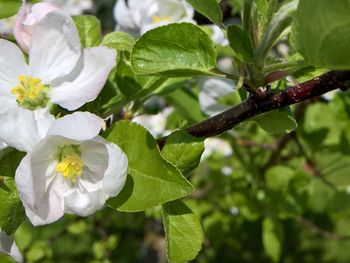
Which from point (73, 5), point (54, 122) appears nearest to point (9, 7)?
point (54, 122)

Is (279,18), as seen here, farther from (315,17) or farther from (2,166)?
(2,166)

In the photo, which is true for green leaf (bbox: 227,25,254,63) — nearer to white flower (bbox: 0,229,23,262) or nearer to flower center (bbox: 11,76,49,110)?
flower center (bbox: 11,76,49,110)

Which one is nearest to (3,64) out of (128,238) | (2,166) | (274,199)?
(2,166)

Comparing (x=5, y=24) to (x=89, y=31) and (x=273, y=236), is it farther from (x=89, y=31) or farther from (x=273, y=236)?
(x=273, y=236)

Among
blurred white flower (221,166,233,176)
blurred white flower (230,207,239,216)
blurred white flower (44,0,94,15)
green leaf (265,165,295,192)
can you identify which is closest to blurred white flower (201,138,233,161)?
blurred white flower (221,166,233,176)

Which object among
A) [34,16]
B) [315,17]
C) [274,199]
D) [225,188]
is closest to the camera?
[315,17]

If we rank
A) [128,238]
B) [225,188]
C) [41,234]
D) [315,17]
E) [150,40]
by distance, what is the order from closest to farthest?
1. [315,17]
2. [150,40]
3. [225,188]
4. [41,234]
5. [128,238]

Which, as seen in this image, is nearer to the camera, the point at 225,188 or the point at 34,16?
the point at 34,16

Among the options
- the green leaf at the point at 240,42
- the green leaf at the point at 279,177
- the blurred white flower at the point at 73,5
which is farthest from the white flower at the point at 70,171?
the blurred white flower at the point at 73,5
